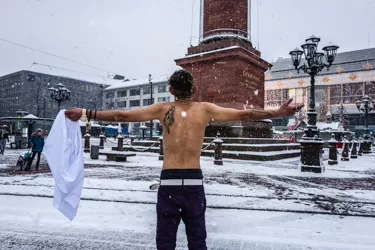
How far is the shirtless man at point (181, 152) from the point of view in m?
2.22

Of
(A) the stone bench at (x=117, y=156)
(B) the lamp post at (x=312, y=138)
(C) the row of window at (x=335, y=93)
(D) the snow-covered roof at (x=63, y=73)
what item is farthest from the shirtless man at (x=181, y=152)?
(D) the snow-covered roof at (x=63, y=73)

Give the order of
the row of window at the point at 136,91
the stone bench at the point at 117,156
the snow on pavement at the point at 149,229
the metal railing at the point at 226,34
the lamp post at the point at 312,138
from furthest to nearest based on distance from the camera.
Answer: the row of window at the point at 136,91, the metal railing at the point at 226,34, the stone bench at the point at 117,156, the lamp post at the point at 312,138, the snow on pavement at the point at 149,229

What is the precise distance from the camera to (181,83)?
7.82 ft

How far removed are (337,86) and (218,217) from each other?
58647mm

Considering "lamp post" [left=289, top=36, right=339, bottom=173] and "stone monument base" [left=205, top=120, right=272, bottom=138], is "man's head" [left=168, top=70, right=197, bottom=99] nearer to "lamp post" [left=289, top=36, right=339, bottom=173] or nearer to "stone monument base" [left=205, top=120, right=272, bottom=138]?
"lamp post" [left=289, top=36, right=339, bottom=173]

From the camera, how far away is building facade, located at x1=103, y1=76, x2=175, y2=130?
65.5m

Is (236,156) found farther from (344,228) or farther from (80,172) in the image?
(80,172)

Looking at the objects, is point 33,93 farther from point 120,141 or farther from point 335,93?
point 335,93

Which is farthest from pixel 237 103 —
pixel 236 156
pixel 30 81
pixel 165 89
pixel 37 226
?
pixel 30 81

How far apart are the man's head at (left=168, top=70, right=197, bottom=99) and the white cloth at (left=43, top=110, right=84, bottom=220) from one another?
1102 mm

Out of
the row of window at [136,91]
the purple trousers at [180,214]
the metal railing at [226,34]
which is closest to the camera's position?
the purple trousers at [180,214]

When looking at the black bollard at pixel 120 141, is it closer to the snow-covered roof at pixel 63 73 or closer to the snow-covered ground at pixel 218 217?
the snow-covered ground at pixel 218 217

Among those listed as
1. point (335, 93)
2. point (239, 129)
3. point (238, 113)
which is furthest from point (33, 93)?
point (238, 113)

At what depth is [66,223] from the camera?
14.0 ft
